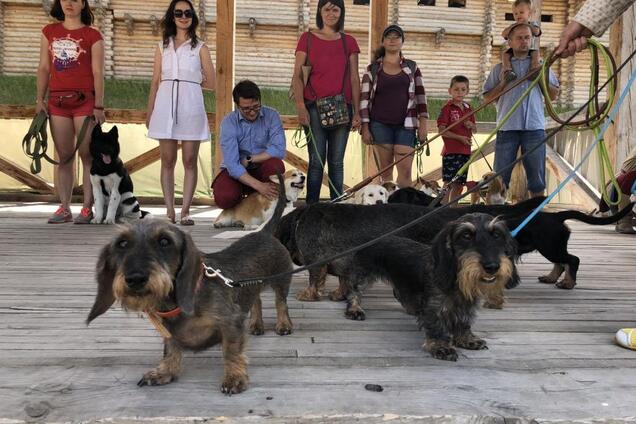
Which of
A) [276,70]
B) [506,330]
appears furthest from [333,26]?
[276,70]

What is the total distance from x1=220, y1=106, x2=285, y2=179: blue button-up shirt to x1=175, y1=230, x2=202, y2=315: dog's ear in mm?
4331

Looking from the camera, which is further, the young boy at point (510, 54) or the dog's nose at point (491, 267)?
the young boy at point (510, 54)

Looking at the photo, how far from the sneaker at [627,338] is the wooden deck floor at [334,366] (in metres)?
0.04

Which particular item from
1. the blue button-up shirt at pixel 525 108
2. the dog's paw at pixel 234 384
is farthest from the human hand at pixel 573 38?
the blue button-up shirt at pixel 525 108

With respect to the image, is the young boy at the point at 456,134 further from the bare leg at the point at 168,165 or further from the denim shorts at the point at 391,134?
the bare leg at the point at 168,165

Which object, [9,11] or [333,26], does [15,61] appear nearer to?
[9,11]

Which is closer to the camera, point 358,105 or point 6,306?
point 6,306

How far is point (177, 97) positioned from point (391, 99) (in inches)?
94.6

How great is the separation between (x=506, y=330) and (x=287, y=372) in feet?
4.32

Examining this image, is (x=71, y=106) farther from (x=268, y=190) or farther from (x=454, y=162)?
(x=454, y=162)

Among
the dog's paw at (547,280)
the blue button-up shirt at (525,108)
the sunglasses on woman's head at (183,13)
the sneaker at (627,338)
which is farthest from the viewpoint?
the sunglasses on woman's head at (183,13)

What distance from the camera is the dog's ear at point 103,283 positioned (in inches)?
83.7

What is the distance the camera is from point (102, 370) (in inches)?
91.5

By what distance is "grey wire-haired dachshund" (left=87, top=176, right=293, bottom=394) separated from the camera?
6.51 ft
